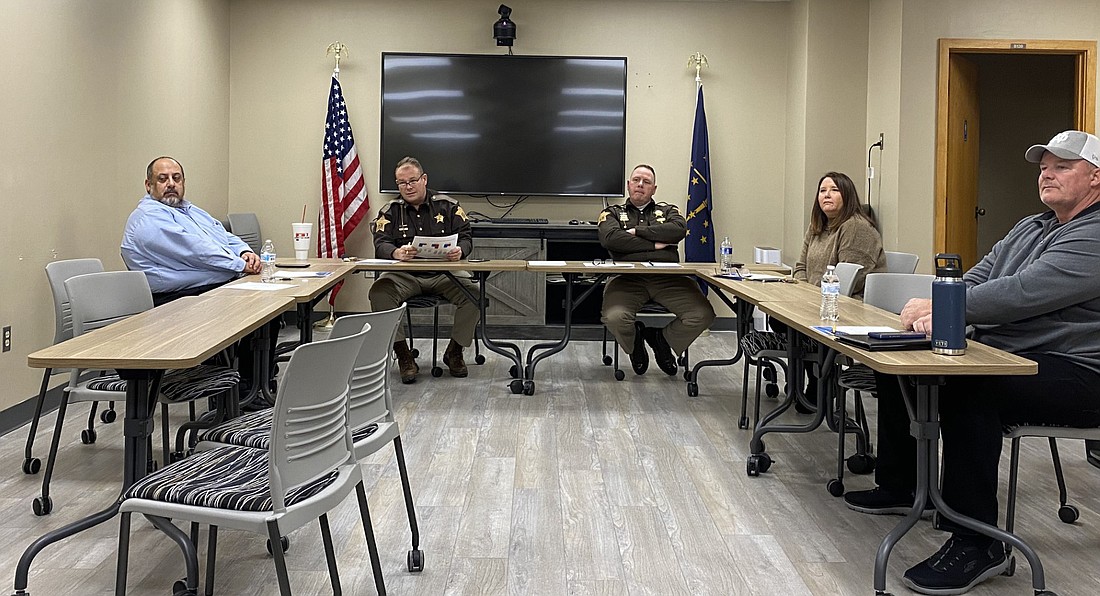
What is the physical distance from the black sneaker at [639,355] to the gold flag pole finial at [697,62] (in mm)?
2710

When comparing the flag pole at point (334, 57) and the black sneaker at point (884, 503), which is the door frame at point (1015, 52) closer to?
the black sneaker at point (884, 503)

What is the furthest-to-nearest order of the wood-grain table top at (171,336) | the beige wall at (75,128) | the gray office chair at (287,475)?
the beige wall at (75,128)
the wood-grain table top at (171,336)
the gray office chair at (287,475)

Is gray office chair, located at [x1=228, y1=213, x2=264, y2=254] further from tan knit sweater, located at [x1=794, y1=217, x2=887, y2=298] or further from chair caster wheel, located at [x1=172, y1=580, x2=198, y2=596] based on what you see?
chair caster wheel, located at [x1=172, y1=580, x2=198, y2=596]

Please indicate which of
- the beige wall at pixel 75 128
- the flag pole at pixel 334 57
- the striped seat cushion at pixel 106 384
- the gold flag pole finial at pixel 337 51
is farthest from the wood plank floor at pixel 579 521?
the gold flag pole finial at pixel 337 51

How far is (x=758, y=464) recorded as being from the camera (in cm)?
385

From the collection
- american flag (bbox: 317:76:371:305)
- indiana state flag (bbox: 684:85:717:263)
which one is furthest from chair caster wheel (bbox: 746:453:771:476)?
american flag (bbox: 317:76:371:305)

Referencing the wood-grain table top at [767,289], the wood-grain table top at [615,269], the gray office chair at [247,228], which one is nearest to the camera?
the wood-grain table top at [767,289]

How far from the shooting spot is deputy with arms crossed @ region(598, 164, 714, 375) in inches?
229

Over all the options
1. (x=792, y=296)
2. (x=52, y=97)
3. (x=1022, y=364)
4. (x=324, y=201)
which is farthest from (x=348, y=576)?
(x=324, y=201)

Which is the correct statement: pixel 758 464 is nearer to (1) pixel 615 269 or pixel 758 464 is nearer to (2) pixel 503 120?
(1) pixel 615 269

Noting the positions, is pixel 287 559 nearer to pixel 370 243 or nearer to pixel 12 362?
pixel 12 362

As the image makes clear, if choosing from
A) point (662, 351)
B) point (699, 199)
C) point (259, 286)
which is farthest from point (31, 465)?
point (699, 199)

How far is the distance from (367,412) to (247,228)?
5383 millimetres

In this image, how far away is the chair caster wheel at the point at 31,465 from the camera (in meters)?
3.76
